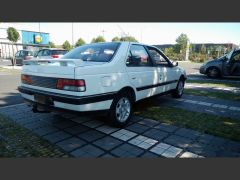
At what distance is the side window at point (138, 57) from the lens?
443cm

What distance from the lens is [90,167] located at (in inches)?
114

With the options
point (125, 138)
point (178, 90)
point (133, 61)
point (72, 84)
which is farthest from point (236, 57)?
point (72, 84)

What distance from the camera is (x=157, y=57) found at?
5.55 meters

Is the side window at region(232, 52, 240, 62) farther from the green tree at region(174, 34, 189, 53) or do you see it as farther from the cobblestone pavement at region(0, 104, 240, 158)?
the green tree at region(174, 34, 189, 53)

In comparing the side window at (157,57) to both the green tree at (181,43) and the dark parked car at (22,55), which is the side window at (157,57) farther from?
the green tree at (181,43)

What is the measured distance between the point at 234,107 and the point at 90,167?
5.10 meters

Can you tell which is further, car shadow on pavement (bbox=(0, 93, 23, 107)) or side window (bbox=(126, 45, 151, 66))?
car shadow on pavement (bbox=(0, 93, 23, 107))

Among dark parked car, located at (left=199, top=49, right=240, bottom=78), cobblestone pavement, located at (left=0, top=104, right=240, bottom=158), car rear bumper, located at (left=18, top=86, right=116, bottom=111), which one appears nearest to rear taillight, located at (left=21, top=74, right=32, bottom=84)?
car rear bumper, located at (left=18, top=86, right=116, bottom=111)

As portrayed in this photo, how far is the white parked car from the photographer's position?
339cm

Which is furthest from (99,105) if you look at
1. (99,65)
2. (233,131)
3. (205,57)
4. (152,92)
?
(205,57)

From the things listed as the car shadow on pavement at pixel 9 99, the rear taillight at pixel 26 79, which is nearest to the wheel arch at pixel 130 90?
the rear taillight at pixel 26 79

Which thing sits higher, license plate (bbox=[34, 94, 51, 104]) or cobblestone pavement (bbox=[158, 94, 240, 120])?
license plate (bbox=[34, 94, 51, 104])

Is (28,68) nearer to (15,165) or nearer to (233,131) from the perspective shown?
(15,165)

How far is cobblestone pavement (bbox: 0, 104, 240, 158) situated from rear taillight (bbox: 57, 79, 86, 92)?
97 cm
